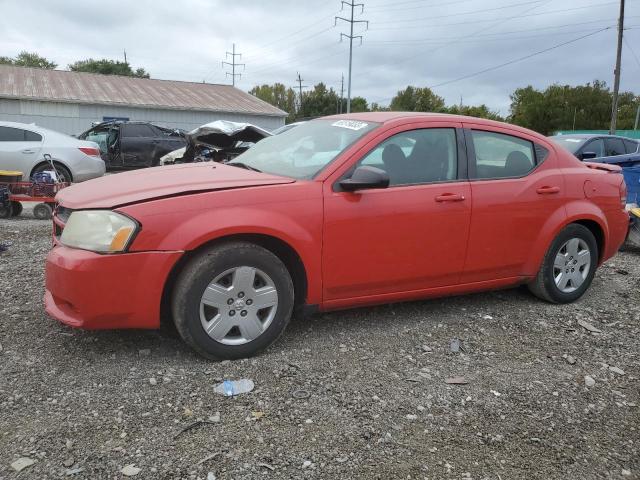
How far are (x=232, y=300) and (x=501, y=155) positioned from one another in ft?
7.93

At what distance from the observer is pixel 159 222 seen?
3.02 meters

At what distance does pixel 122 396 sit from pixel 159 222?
96cm

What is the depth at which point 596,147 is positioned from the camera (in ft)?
36.3

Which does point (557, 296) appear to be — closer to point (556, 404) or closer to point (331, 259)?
point (556, 404)

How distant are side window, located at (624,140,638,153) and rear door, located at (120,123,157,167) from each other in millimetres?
12247

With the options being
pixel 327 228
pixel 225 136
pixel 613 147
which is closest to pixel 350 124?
pixel 327 228

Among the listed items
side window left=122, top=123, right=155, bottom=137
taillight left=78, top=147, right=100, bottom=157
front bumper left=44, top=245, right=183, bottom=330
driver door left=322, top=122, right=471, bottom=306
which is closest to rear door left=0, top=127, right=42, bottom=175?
taillight left=78, top=147, right=100, bottom=157

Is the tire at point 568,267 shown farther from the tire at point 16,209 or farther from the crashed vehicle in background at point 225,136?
the tire at point 16,209

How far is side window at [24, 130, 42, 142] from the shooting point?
9.52 meters

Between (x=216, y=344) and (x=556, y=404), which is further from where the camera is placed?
(x=216, y=344)

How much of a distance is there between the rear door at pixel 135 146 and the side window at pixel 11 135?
580 cm

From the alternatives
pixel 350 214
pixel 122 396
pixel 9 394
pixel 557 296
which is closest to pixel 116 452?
pixel 122 396

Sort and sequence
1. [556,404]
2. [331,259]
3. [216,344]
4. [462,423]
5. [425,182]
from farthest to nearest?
[425,182] < [331,259] < [216,344] < [556,404] < [462,423]

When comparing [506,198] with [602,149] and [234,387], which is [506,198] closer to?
[234,387]
